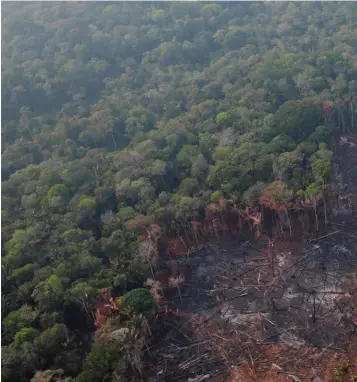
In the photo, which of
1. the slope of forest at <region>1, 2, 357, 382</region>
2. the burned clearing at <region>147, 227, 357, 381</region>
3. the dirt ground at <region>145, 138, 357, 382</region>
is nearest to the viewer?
the dirt ground at <region>145, 138, 357, 382</region>

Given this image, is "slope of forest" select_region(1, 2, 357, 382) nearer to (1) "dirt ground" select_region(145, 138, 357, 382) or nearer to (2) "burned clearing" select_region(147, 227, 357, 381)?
(1) "dirt ground" select_region(145, 138, 357, 382)

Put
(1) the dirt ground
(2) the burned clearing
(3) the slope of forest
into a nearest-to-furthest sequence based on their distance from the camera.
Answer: (1) the dirt ground → (2) the burned clearing → (3) the slope of forest

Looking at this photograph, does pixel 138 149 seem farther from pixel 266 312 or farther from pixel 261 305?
pixel 266 312

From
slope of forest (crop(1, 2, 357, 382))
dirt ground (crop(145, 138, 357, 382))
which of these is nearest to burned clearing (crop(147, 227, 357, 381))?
dirt ground (crop(145, 138, 357, 382))

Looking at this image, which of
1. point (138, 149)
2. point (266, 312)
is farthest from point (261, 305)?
point (138, 149)

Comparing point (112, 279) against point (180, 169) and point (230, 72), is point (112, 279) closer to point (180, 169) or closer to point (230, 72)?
point (180, 169)

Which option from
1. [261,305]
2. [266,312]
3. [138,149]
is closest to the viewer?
[266,312]

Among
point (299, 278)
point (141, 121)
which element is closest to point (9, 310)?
point (299, 278)

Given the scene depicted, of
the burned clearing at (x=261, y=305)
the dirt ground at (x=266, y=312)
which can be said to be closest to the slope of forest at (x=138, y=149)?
the dirt ground at (x=266, y=312)
